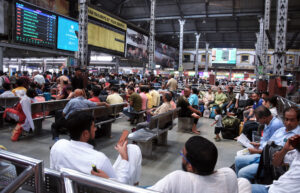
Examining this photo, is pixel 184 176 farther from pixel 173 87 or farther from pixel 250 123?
pixel 173 87

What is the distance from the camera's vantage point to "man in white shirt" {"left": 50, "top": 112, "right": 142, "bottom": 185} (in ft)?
6.16

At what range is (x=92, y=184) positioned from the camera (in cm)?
120

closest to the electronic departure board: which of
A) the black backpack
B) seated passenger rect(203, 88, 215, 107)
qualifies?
seated passenger rect(203, 88, 215, 107)

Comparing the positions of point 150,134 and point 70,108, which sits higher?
point 70,108

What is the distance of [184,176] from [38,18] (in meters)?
12.4

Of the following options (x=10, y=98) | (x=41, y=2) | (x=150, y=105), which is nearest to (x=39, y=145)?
(x=10, y=98)

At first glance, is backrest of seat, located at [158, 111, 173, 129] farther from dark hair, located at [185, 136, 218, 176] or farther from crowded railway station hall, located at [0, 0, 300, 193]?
dark hair, located at [185, 136, 218, 176]

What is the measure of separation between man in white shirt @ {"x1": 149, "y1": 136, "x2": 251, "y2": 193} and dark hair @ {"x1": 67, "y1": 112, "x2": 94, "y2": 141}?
88 cm

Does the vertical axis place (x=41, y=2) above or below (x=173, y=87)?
above

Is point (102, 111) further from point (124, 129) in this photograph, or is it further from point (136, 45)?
point (136, 45)

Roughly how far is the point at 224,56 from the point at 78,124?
34.5 meters

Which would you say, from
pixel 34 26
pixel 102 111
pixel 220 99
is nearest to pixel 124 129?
pixel 102 111

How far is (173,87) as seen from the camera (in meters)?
11.6

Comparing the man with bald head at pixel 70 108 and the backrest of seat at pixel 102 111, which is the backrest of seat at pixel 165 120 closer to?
the backrest of seat at pixel 102 111
